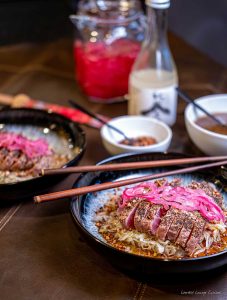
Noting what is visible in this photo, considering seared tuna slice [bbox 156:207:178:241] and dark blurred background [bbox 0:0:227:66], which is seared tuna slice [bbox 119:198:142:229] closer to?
seared tuna slice [bbox 156:207:178:241]

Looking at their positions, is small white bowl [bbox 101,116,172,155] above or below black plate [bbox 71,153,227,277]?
below

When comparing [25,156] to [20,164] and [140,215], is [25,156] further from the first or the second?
[140,215]

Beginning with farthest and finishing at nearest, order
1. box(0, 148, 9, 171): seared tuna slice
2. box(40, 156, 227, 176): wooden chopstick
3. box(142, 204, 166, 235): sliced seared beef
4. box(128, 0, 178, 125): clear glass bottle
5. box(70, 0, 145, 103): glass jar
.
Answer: box(70, 0, 145, 103): glass jar → box(128, 0, 178, 125): clear glass bottle → box(0, 148, 9, 171): seared tuna slice → box(40, 156, 227, 176): wooden chopstick → box(142, 204, 166, 235): sliced seared beef

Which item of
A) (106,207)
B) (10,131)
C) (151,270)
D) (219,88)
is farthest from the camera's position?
(219,88)

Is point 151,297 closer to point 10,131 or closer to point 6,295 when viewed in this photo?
point 6,295

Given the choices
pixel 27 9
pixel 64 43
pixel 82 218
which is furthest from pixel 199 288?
pixel 27 9

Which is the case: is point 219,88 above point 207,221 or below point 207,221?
below

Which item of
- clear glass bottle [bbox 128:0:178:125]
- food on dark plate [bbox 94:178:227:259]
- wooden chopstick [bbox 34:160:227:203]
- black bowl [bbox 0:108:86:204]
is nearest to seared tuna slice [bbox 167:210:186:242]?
food on dark plate [bbox 94:178:227:259]
